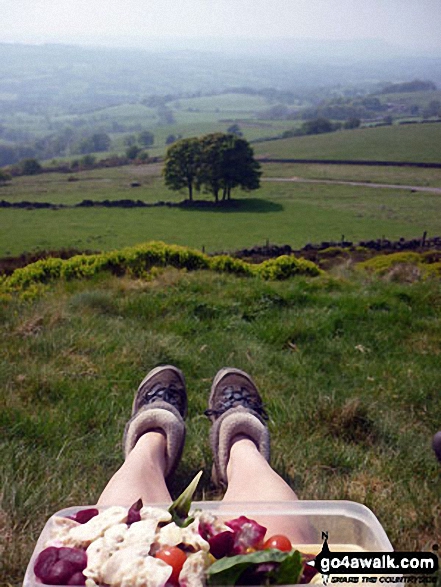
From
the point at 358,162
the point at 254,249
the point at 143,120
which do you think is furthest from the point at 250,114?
the point at 254,249

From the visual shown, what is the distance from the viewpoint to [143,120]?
562 feet

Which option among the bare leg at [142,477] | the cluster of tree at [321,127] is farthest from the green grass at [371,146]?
the bare leg at [142,477]

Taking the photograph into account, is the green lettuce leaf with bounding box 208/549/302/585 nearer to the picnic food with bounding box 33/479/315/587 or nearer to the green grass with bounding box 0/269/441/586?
the picnic food with bounding box 33/479/315/587

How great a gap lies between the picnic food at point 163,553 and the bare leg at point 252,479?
2.48 feet

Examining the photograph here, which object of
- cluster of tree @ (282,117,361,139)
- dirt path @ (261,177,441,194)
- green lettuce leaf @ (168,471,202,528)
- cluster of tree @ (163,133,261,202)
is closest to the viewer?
green lettuce leaf @ (168,471,202,528)

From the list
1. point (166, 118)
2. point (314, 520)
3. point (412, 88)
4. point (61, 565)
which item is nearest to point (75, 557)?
point (61, 565)

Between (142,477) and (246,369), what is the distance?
6.56ft

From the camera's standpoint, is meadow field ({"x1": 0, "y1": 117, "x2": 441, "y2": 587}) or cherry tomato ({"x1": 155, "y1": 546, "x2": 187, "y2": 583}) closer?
cherry tomato ({"x1": 155, "y1": 546, "x2": 187, "y2": 583})

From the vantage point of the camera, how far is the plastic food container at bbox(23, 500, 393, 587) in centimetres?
128

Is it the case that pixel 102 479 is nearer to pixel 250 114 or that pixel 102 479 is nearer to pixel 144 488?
pixel 144 488

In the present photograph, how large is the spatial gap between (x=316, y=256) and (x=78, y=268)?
12489 mm

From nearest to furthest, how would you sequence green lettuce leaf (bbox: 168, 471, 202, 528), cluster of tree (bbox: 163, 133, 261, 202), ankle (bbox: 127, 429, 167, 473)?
1. green lettuce leaf (bbox: 168, 471, 202, 528)
2. ankle (bbox: 127, 429, 167, 473)
3. cluster of tree (bbox: 163, 133, 261, 202)

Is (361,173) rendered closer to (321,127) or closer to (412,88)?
(321,127)

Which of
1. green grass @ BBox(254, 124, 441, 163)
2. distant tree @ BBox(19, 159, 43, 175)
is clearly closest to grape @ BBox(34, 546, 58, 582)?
green grass @ BBox(254, 124, 441, 163)
